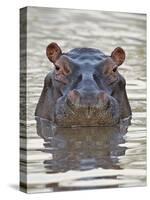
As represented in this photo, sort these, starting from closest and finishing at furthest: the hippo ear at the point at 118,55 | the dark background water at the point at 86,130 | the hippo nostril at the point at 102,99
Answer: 1. the dark background water at the point at 86,130
2. the hippo nostril at the point at 102,99
3. the hippo ear at the point at 118,55

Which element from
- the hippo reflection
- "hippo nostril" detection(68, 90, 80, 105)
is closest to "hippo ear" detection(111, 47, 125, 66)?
"hippo nostril" detection(68, 90, 80, 105)

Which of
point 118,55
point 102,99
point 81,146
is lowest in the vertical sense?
point 81,146

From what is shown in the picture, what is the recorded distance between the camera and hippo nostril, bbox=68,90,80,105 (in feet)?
26.0

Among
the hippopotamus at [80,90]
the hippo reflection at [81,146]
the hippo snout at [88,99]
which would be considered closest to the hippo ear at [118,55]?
the hippopotamus at [80,90]

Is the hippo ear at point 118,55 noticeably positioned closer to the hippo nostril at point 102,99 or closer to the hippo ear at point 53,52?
the hippo nostril at point 102,99

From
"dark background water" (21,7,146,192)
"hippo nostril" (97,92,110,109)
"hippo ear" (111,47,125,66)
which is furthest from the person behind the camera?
"hippo ear" (111,47,125,66)

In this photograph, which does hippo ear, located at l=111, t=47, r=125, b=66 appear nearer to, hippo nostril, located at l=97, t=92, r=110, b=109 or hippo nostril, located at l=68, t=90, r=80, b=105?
hippo nostril, located at l=97, t=92, r=110, b=109

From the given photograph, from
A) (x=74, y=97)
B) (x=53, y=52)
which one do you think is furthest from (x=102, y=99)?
(x=53, y=52)

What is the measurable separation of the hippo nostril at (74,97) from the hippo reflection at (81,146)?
0.27 metres

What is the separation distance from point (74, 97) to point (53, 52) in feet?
1.60

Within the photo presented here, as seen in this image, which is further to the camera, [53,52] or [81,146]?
[81,146]

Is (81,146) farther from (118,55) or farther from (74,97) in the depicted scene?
(118,55)

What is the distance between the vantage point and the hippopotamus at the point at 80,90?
7914mm

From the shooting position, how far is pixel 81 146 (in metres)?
8.01
